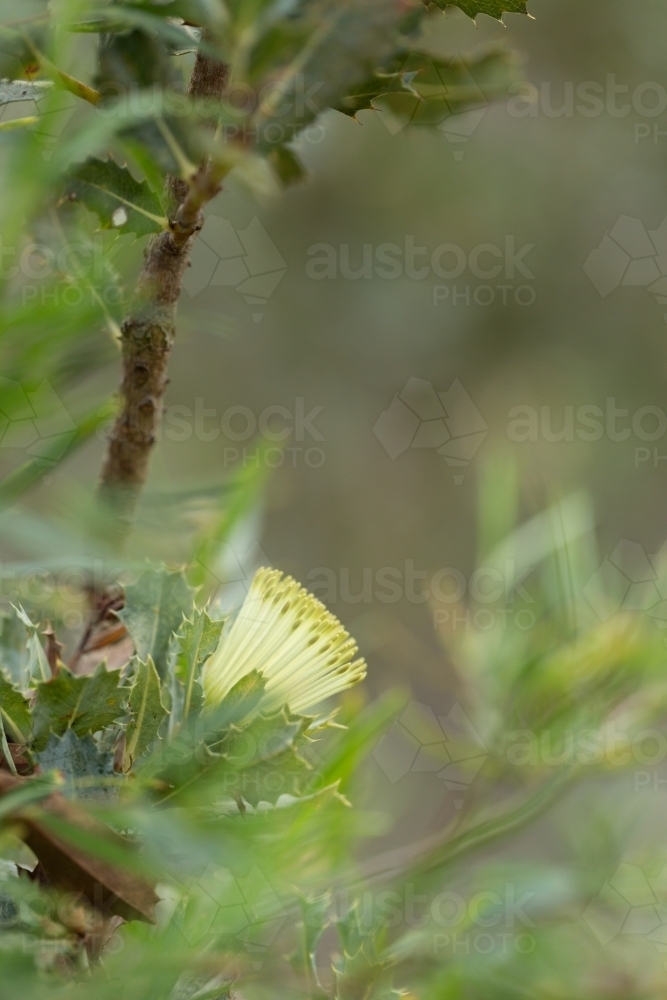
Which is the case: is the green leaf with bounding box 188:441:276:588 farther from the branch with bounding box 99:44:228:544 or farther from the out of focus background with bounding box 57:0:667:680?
the out of focus background with bounding box 57:0:667:680

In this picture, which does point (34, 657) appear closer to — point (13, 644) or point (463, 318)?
point (13, 644)

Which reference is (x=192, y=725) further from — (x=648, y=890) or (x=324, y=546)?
(x=324, y=546)

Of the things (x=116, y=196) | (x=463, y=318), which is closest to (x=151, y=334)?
(x=116, y=196)

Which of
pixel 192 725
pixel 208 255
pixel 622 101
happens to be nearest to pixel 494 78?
pixel 192 725

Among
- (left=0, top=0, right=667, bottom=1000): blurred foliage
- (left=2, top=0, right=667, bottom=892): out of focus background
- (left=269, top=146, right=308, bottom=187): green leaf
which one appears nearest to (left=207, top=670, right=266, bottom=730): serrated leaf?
(left=0, top=0, right=667, bottom=1000): blurred foliage

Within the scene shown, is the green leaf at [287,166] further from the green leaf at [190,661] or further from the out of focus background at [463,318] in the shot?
the out of focus background at [463,318]

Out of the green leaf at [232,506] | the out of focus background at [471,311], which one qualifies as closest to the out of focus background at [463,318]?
the out of focus background at [471,311]
